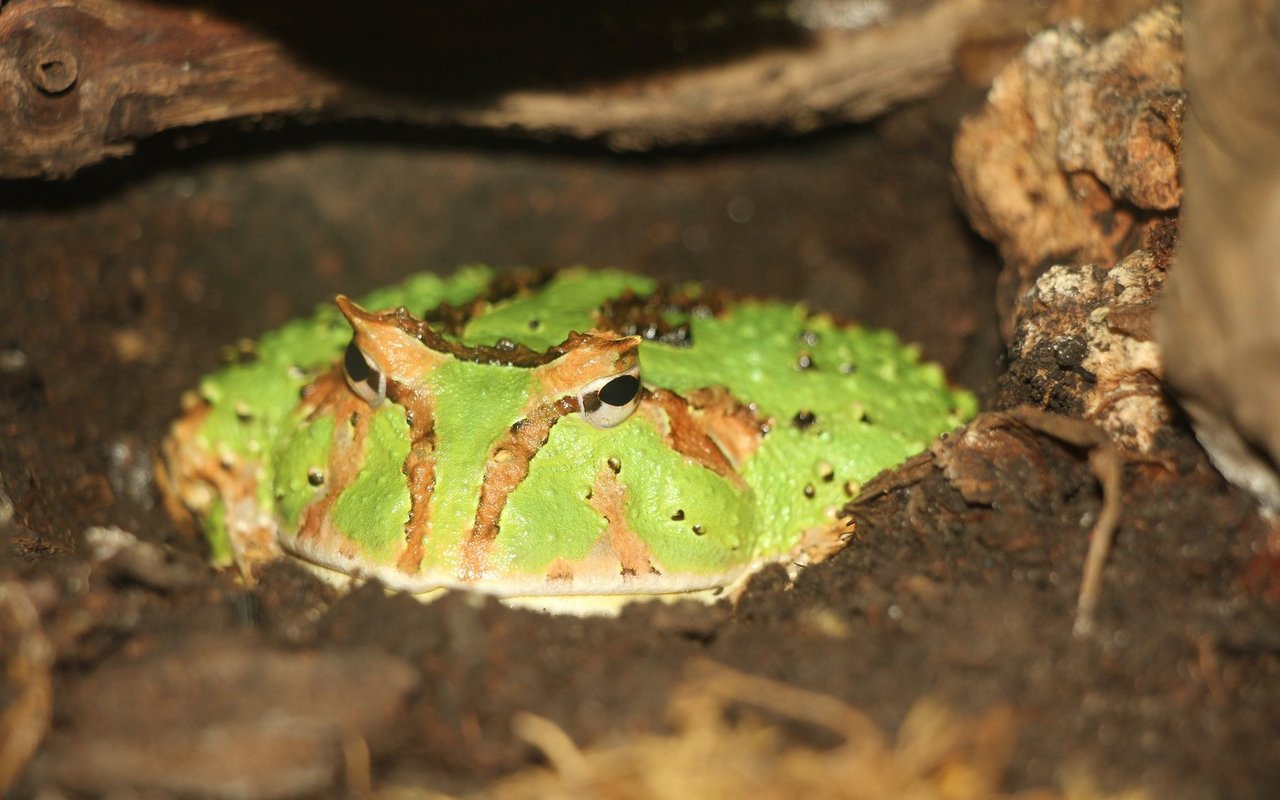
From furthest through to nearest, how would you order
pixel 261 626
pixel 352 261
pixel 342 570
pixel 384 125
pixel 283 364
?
pixel 352 261
pixel 384 125
pixel 283 364
pixel 342 570
pixel 261 626

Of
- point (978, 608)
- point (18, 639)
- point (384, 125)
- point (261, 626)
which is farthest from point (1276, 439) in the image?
point (384, 125)

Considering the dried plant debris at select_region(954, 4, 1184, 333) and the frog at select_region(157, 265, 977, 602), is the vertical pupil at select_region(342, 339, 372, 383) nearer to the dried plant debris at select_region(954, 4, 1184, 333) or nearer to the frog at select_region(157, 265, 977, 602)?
the frog at select_region(157, 265, 977, 602)

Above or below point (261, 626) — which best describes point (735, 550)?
below

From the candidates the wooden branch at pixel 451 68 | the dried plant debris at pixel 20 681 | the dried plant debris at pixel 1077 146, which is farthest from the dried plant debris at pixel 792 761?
the wooden branch at pixel 451 68

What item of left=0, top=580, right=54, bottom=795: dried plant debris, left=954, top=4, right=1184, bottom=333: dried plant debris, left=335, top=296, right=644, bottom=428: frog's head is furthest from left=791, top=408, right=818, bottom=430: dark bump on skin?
left=0, top=580, right=54, bottom=795: dried plant debris

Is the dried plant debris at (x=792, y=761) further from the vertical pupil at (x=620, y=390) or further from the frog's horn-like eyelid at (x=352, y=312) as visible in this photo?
the frog's horn-like eyelid at (x=352, y=312)

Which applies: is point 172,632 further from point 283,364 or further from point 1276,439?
point 1276,439
